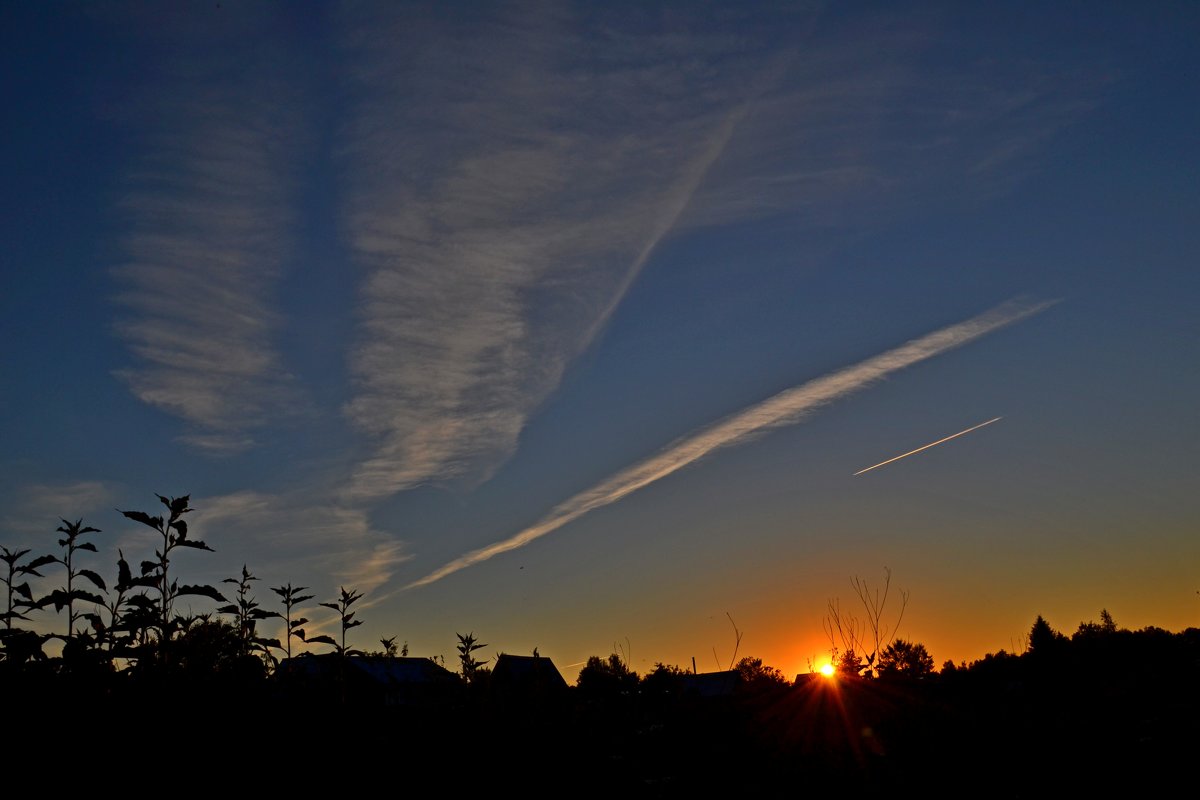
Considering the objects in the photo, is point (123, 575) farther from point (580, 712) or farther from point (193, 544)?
point (580, 712)

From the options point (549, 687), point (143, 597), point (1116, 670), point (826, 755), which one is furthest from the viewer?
point (1116, 670)

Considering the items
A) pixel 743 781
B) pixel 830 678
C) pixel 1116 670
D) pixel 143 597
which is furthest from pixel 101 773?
pixel 1116 670

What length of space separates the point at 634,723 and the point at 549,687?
1160 mm

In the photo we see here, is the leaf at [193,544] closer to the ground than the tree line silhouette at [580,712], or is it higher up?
higher up

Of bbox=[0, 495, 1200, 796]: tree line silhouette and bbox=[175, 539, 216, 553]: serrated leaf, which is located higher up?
bbox=[175, 539, 216, 553]: serrated leaf

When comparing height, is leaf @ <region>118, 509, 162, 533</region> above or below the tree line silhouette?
above

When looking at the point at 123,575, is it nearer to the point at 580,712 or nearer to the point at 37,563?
the point at 37,563

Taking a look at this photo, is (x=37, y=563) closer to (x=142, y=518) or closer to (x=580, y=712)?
(x=142, y=518)

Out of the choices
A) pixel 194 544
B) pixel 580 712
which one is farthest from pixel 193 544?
pixel 580 712

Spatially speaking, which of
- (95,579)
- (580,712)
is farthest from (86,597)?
(580,712)

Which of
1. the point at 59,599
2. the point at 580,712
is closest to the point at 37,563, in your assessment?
the point at 59,599

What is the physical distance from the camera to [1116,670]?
10.6 m

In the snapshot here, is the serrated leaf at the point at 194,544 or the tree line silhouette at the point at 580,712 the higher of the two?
the serrated leaf at the point at 194,544

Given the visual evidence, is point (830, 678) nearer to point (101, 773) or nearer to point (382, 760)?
point (382, 760)
